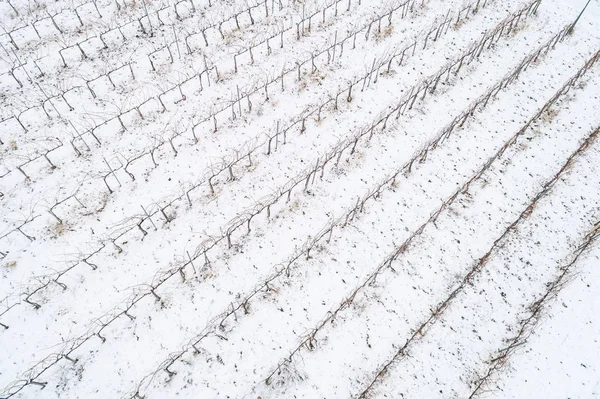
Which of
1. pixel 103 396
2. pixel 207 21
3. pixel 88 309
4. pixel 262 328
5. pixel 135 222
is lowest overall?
pixel 262 328

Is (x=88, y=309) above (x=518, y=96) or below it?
above

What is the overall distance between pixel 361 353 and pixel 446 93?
269 inches

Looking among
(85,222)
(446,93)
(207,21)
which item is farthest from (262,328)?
(207,21)

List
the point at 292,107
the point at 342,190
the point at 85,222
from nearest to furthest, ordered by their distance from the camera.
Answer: the point at 85,222
the point at 342,190
the point at 292,107

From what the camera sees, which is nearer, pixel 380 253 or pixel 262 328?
pixel 262 328

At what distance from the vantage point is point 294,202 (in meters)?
8.02

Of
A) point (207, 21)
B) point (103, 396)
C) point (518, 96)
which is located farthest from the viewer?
point (207, 21)

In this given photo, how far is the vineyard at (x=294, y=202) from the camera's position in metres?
6.43

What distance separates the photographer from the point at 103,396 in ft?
19.6

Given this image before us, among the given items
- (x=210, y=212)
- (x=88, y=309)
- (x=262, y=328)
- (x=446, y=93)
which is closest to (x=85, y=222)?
(x=88, y=309)

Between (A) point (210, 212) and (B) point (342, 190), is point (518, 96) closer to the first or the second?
(B) point (342, 190)

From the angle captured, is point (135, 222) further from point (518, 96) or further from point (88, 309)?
point (518, 96)

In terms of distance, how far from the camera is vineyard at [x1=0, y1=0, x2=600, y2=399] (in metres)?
6.43

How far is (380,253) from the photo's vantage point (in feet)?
24.7
